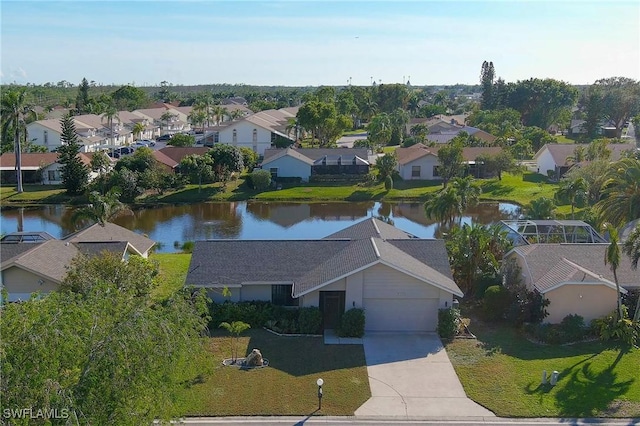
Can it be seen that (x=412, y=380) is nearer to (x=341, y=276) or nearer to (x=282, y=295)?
(x=341, y=276)

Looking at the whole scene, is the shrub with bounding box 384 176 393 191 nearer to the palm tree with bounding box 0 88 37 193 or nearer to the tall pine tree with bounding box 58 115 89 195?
the tall pine tree with bounding box 58 115 89 195

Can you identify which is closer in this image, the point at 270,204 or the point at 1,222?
the point at 1,222

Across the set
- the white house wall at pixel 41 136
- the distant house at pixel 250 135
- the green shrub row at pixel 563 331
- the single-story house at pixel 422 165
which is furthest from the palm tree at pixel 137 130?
the green shrub row at pixel 563 331

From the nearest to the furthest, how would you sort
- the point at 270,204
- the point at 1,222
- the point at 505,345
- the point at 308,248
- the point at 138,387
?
the point at 138,387, the point at 505,345, the point at 308,248, the point at 1,222, the point at 270,204

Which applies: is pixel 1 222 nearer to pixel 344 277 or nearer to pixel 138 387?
pixel 344 277

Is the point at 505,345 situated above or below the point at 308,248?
below

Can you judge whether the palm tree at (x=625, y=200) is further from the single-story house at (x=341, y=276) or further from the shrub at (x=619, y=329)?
the single-story house at (x=341, y=276)

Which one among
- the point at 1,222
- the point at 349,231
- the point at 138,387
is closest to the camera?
the point at 138,387

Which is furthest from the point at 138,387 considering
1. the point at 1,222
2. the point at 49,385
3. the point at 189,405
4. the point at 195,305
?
the point at 1,222
